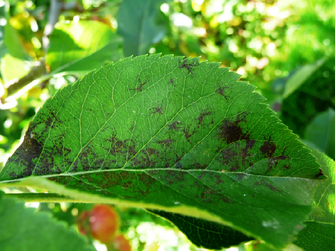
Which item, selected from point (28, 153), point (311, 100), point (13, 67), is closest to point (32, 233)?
point (28, 153)

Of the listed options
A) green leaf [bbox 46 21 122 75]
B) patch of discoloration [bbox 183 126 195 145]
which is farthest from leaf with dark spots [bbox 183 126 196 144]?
green leaf [bbox 46 21 122 75]

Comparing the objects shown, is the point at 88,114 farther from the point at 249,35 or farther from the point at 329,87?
the point at 249,35

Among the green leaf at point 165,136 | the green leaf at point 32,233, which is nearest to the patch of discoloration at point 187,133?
the green leaf at point 165,136

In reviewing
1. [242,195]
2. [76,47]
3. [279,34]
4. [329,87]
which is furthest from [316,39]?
[242,195]

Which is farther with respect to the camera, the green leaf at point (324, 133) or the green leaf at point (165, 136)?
the green leaf at point (324, 133)

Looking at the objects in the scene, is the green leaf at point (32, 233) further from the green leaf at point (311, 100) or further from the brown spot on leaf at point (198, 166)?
the green leaf at point (311, 100)

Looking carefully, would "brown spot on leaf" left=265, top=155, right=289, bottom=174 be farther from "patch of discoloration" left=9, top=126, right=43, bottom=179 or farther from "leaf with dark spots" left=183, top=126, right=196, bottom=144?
"patch of discoloration" left=9, top=126, right=43, bottom=179
